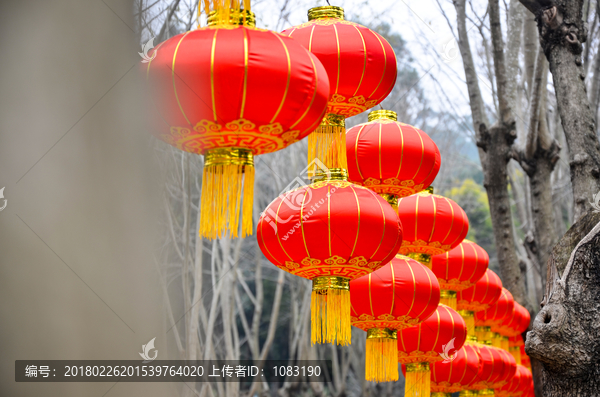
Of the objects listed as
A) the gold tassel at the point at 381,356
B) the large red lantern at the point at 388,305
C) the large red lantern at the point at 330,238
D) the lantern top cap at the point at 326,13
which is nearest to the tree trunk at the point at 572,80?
the large red lantern at the point at 388,305

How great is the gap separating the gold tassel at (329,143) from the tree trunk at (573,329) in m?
1.19

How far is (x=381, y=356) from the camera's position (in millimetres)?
3463

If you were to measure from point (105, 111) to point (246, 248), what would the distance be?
9.81 meters

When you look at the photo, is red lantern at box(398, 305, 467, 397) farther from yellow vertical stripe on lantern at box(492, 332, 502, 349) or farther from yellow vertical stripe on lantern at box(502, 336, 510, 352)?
yellow vertical stripe on lantern at box(502, 336, 510, 352)

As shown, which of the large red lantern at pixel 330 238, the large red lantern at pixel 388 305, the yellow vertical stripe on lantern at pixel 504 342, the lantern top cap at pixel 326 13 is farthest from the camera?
the yellow vertical stripe on lantern at pixel 504 342

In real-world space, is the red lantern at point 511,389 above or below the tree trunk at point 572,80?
below

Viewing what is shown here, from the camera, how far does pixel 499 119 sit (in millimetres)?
6312

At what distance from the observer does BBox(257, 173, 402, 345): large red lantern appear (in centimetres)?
271

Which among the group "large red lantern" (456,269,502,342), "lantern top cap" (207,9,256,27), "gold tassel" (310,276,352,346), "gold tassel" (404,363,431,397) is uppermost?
"lantern top cap" (207,9,256,27)

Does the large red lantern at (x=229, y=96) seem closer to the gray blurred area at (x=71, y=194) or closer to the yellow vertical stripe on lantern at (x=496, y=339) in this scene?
the gray blurred area at (x=71, y=194)

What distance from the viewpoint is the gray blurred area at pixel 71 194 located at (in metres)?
2.93

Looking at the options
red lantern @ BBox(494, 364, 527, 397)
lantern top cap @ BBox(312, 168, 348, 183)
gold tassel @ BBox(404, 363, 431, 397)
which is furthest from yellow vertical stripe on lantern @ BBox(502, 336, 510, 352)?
lantern top cap @ BBox(312, 168, 348, 183)

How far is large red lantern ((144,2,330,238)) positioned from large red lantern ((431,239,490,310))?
3.03 m

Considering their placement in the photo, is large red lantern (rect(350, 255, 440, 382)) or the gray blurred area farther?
large red lantern (rect(350, 255, 440, 382))
